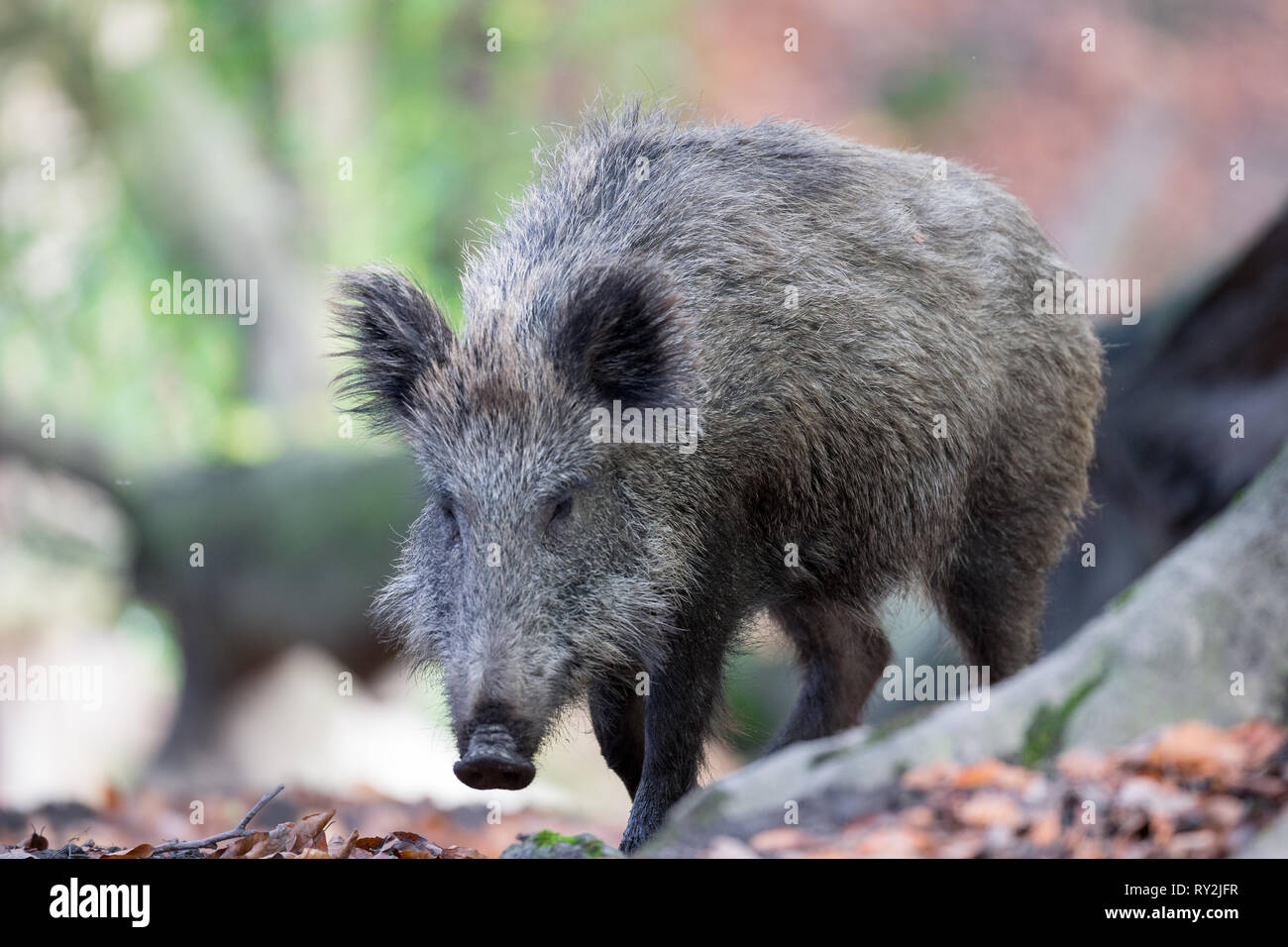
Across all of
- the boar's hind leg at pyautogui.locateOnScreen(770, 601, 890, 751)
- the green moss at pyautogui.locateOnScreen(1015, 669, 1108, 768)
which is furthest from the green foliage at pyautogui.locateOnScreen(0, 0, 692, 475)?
the green moss at pyautogui.locateOnScreen(1015, 669, 1108, 768)

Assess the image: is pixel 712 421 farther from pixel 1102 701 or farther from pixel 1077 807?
pixel 1077 807

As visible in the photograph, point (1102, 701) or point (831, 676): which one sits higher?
point (831, 676)

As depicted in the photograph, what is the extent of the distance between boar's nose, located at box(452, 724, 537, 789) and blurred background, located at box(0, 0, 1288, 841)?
5.49 ft

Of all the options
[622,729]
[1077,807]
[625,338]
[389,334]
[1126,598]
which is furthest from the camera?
[622,729]

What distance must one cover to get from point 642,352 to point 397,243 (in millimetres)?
13244

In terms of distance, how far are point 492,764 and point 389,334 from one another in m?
2.10

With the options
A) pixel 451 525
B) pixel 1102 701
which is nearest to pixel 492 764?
pixel 451 525

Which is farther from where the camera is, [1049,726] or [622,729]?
[622,729]

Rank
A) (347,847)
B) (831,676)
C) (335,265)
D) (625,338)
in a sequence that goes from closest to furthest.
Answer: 1. (347,847)
2. (625,338)
3. (831,676)
4. (335,265)

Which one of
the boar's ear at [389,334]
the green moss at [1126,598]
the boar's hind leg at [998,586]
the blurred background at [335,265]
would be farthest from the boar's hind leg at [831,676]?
the green moss at [1126,598]

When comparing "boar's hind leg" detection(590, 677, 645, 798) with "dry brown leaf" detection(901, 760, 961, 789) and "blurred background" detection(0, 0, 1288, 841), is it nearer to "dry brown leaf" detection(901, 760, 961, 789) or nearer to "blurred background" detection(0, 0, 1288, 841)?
"blurred background" detection(0, 0, 1288, 841)

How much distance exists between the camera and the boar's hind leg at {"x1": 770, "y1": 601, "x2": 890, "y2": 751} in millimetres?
7129

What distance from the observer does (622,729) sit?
20.7 feet

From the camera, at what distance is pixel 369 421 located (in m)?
6.30
